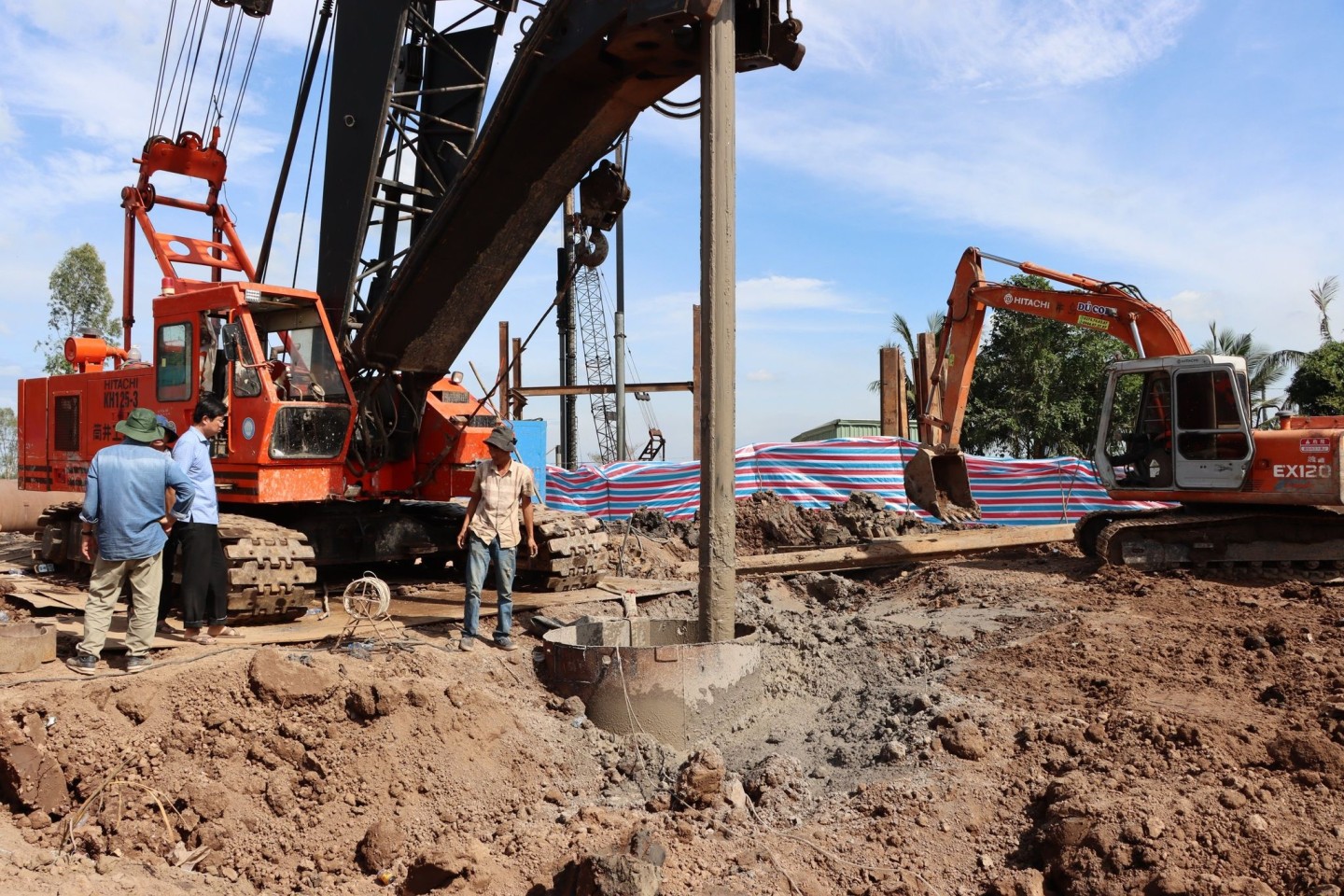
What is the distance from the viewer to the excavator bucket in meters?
12.0

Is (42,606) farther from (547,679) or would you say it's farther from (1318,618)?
(1318,618)

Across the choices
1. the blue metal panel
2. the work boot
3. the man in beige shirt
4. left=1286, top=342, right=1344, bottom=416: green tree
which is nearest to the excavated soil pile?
the blue metal panel

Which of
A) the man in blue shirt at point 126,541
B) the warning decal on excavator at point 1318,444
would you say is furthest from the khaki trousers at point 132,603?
the warning decal on excavator at point 1318,444

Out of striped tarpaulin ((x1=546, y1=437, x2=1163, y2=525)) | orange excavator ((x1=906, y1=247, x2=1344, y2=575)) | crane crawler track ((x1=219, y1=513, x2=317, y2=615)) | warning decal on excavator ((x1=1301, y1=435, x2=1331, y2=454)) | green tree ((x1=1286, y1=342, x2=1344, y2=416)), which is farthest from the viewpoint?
green tree ((x1=1286, y1=342, x2=1344, y2=416))

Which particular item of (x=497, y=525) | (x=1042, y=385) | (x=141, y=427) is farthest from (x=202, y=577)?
(x=1042, y=385)

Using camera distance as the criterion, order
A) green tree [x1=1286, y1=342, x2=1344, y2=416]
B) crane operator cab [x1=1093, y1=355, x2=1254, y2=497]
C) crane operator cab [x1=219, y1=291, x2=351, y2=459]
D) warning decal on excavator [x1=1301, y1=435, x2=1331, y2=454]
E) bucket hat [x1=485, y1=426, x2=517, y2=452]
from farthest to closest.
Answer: green tree [x1=1286, y1=342, x2=1344, y2=416] → crane operator cab [x1=1093, y1=355, x2=1254, y2=497] → warning decal on excavator [x1=1301, y1=435, x2=1331, y2=454] → crane operator cab [x1=219, y1=291, x2=351, y2=459] → bucket hat [x1=485, y1=426, x2=517, y2=452]

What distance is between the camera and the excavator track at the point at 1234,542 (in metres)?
11.0

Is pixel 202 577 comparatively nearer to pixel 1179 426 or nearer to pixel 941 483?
pixel 941 483

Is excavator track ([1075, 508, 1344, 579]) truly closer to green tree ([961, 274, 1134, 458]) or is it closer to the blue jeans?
the blue jeans

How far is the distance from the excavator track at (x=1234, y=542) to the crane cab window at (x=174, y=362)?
30.0 ft

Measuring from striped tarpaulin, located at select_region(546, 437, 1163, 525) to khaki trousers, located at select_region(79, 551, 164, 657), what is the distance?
1050cm

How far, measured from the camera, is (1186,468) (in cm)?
1110

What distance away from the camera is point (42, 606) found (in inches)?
285

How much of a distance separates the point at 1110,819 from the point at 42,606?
6.93 meters
